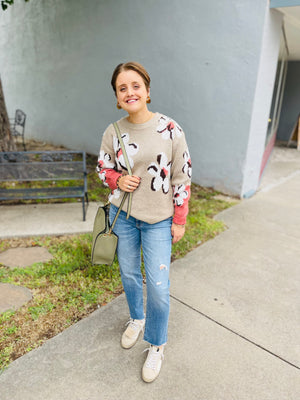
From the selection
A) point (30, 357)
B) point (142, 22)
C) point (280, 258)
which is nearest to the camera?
point (30, 357)

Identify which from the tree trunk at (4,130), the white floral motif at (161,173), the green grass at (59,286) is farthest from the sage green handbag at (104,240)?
the tree trunk at (4,130)

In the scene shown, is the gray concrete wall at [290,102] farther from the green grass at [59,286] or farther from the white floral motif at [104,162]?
the white floral motif at [104,162]

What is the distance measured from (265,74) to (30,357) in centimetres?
471

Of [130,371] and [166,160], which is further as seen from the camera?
[130,371]

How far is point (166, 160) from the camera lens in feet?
5.72

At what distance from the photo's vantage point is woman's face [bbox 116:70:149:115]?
1666 millimetres

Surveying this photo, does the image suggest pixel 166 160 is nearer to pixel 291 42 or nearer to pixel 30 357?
pixel 30 357

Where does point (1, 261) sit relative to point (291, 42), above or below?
below

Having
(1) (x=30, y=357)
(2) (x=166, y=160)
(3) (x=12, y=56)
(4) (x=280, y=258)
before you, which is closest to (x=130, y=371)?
(1) (x=30, y=357)

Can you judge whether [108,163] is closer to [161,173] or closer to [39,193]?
[161,173]

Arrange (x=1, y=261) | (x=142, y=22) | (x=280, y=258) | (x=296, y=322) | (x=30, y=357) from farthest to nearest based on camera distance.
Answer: (x=142, y=22)
(x=280, y=258)
(x=1, y=261)
(x=296, y=322)
(x=30, y=357)

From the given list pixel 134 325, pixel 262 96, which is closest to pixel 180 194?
pixel 134 325

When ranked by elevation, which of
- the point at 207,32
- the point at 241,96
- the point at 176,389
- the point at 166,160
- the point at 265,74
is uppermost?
the point at 207,32

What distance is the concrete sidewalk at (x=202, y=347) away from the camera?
1877mm
